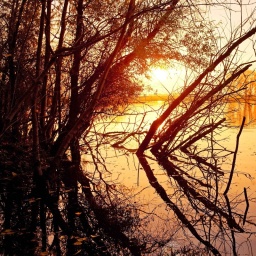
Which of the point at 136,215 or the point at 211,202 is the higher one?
the point at 211,202

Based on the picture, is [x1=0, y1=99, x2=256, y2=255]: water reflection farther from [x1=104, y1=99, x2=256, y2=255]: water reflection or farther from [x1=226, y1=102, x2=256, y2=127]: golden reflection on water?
[x1=226, y1=102, x2=256, y2=127]: golden reflection on water

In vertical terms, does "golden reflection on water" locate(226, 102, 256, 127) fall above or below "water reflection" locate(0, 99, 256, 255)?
above

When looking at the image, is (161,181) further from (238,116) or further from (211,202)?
(238,116)

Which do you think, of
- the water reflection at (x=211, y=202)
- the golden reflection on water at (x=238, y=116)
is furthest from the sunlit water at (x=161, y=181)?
the golden reflection on water at (x=238, y=116)

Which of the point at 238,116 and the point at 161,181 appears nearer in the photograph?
the point at 161,181

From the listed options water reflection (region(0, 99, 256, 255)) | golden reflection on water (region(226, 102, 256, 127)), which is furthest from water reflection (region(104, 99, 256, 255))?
golden reflection on water (region(226, 102, 256, 127))

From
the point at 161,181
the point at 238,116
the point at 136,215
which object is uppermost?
the point at 238,116

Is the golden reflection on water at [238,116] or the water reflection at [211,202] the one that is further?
the golden reflection on water at [238,116]

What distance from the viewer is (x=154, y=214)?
4441mm

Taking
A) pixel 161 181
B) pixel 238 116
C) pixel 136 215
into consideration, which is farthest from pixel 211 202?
pixel 238 116

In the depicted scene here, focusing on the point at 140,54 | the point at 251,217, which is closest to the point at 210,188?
the point at 251,217

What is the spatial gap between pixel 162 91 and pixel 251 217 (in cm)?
497

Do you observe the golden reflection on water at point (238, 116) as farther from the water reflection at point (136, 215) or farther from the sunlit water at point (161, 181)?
the water reflection at point (136, 215)

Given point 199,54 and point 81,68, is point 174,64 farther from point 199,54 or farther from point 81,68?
point 81,68
